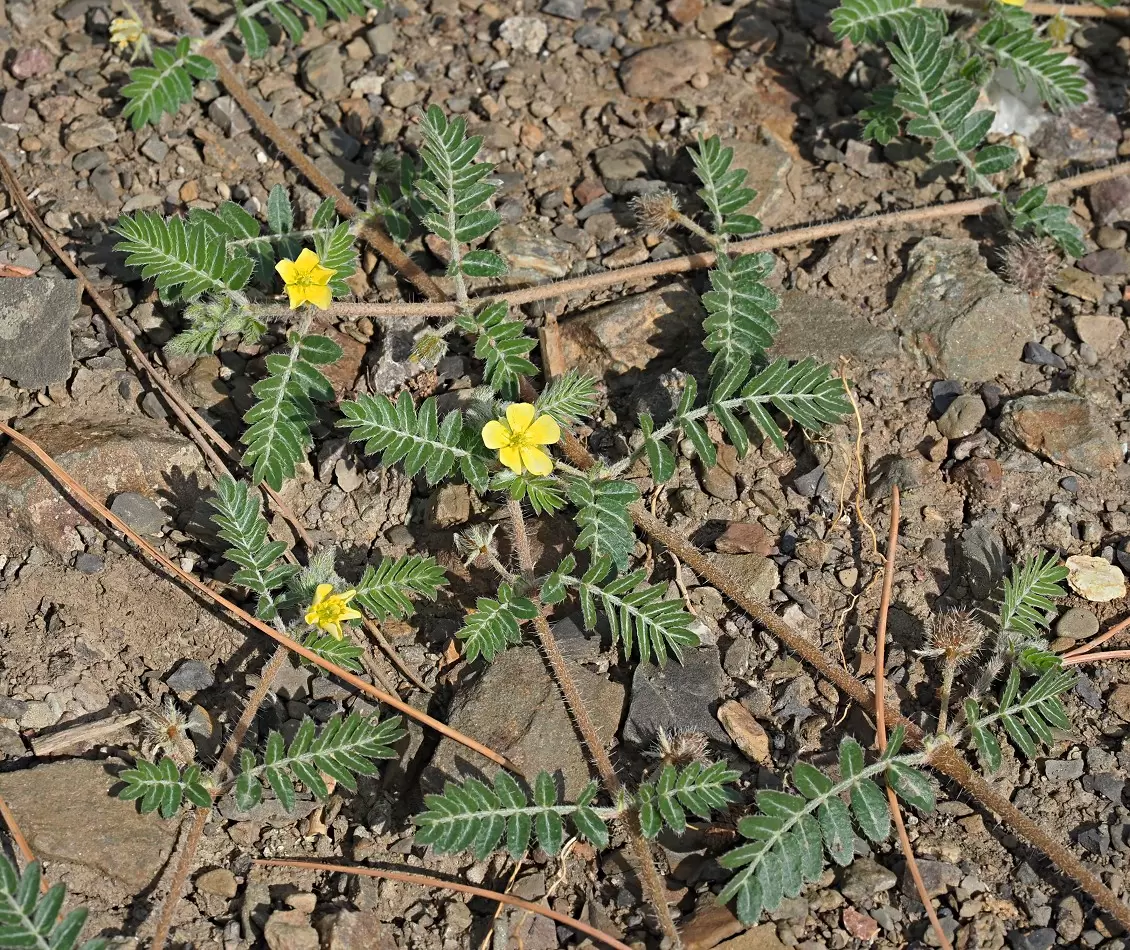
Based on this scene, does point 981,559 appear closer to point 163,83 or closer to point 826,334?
point 826,334

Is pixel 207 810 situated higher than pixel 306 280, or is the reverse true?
pixel 306 280

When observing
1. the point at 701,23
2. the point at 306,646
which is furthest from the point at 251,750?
the point at 701,23

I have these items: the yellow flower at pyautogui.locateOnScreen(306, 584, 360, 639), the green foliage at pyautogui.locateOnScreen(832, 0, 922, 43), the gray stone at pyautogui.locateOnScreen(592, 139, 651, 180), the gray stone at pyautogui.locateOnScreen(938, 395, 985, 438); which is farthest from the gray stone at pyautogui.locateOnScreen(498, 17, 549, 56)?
the yellow flower at pyautogui.locateOnScreen(306, 584, 360, 639)

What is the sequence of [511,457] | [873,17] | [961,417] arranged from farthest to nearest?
1. [873,17]
2. [961,417]
3. [511,457]

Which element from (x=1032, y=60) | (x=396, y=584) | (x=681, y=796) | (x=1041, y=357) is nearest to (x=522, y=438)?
(x=396, y=584)

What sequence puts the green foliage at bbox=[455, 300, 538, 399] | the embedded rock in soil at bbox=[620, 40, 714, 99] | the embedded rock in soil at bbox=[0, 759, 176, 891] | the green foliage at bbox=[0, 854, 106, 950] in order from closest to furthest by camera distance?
the green foliage at bbox=[0, 854, 106, 950] < the embedded rock in soil at bbox=[0, 759, 176, 891] < the green foliage at bbox=[455, 300, 538, 399] < the embedded rock in soil at bbox=[620, 40, 714, 99]

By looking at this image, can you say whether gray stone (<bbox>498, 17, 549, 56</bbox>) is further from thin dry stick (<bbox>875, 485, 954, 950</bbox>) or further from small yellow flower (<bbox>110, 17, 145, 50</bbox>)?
thin dry stick (<bbox>875, 485, 954, 950</bbox>)

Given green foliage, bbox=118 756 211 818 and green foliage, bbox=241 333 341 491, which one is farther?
green foliage, bbox=241 333 341 491

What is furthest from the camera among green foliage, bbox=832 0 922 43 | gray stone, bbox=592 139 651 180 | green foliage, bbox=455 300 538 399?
gray stone, bbox=592 139 651 180
